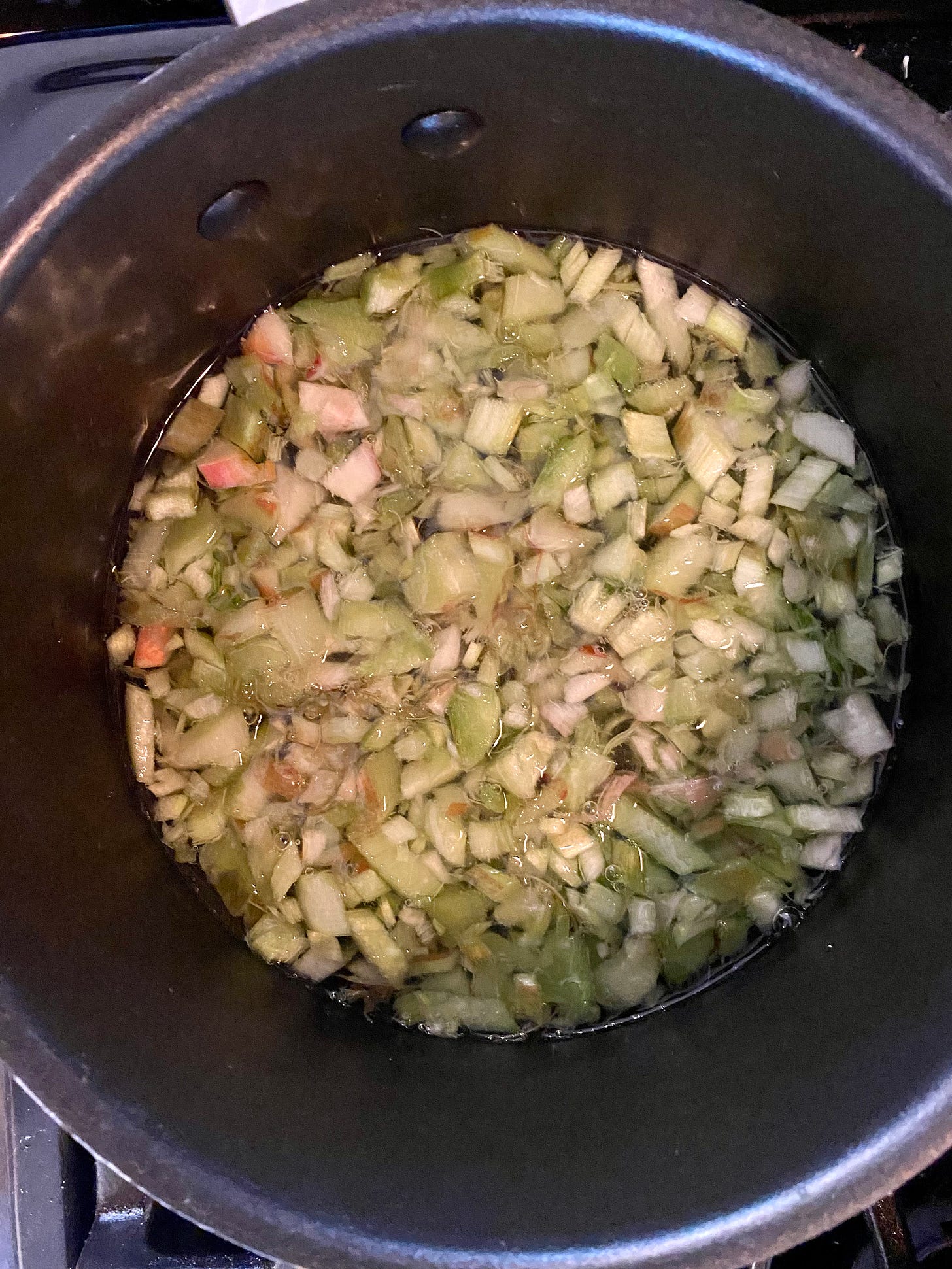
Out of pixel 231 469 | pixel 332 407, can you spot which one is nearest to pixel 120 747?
pixel 231 469

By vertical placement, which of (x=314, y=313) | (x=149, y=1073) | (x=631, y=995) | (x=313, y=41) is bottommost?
(x=631, y=995)

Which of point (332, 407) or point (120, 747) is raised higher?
point (332, 407)

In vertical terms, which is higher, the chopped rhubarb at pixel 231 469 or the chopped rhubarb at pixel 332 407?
the chopped rhubarb at pixel 332 407

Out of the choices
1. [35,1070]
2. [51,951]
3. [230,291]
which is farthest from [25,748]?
[230,291]

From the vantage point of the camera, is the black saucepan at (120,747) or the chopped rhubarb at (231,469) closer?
the black saucepan at (120,747)

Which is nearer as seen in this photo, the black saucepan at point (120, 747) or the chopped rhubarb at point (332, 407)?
the black saucepan at point (120, 747)

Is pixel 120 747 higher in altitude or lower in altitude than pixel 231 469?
lower

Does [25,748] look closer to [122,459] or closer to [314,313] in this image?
[122,459]

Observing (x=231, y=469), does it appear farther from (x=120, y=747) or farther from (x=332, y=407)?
(x=120, y=747)
